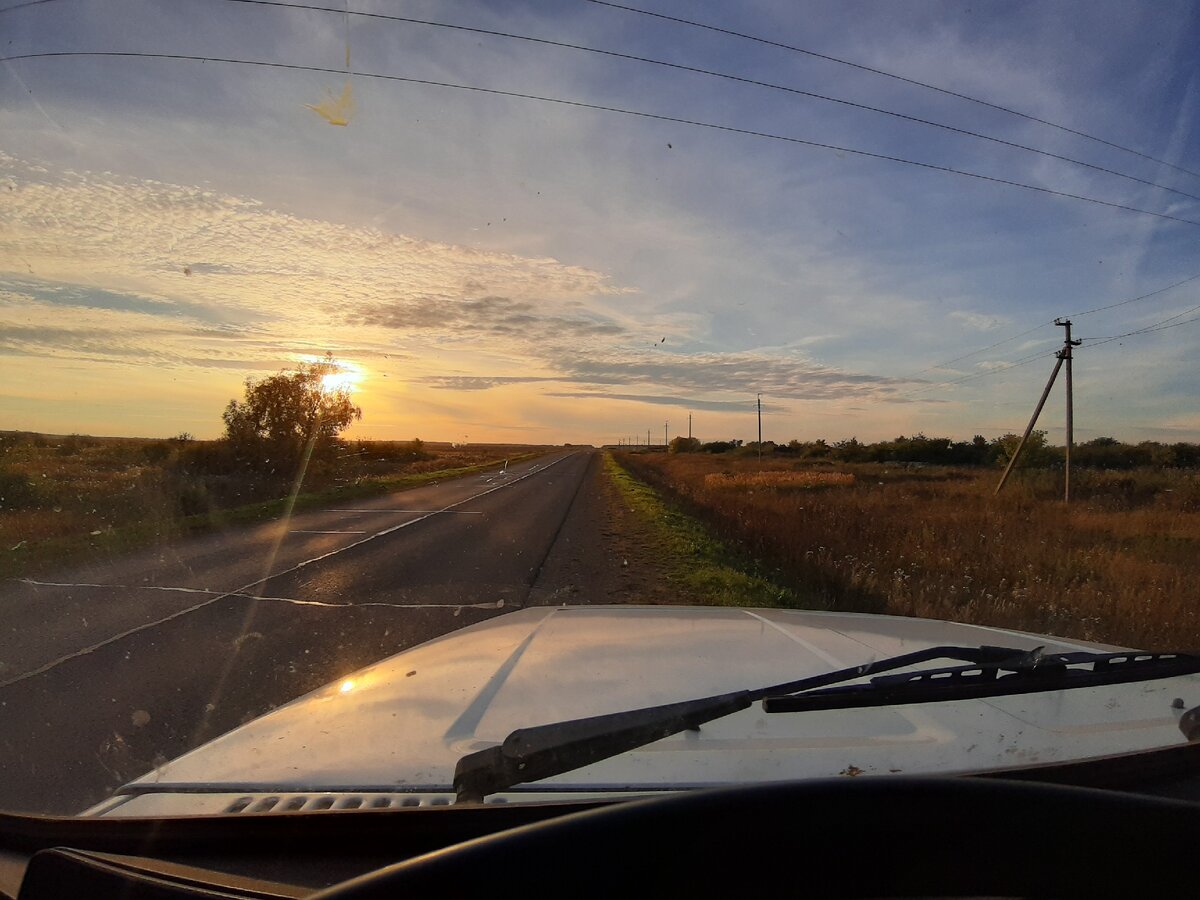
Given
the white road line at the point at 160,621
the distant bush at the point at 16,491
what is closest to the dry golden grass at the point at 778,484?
the white road line at the point at 160,621

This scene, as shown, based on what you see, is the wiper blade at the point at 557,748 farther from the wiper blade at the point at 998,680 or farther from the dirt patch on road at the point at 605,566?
the dirt patch on road at the point at 605,566

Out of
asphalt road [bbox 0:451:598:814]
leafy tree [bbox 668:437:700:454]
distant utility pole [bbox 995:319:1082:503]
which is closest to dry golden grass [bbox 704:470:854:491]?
distant utility pole [bbox 995:319:1082:503]

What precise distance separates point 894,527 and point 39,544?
15.0 m

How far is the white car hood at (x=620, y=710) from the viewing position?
2.01m

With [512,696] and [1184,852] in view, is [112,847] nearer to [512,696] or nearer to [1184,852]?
[512,696]

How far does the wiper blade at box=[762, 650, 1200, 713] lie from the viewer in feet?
7.36

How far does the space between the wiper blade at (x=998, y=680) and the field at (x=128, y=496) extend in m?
11.8

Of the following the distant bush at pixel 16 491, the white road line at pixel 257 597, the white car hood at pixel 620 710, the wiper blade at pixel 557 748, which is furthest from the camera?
the distant bush at pixel 16 491

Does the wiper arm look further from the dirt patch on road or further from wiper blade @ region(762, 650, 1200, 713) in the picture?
the dirt patch on road

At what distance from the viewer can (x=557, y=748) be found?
1899 millimetres

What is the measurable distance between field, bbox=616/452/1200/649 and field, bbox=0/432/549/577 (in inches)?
438

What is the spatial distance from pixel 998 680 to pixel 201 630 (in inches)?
279

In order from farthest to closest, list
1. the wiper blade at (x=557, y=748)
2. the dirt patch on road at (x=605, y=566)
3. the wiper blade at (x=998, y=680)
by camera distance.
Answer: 1. the dirt patch on road at (x=605, y=566)
2. the wiper blade at (x=998, y=680)
3. the wiper blade at (x=557, y=748)

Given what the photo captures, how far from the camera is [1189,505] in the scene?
79.4ft
